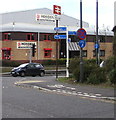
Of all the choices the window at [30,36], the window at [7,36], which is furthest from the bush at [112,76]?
the window at [30,36]

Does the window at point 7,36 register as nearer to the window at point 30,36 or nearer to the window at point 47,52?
the window at point 30,36

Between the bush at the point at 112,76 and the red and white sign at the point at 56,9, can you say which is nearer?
the bush at the point at 112,76

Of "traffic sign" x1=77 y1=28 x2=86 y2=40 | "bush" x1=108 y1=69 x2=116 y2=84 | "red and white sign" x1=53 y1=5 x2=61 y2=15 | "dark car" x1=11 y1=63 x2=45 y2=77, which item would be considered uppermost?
"red and white sign" x1=53 y1=5 x2=61 y2=15

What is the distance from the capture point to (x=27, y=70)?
30406 millimetres

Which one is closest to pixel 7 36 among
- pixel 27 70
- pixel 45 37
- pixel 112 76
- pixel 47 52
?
pixel 45 37

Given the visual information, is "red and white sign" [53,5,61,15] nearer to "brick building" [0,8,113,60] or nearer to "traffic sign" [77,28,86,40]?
"traffic sign" [77,28,86,40]

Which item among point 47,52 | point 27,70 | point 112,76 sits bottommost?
point 27,70

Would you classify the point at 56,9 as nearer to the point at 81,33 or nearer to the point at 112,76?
the point at 81,33

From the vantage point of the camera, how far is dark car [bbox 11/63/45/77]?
30092 mm

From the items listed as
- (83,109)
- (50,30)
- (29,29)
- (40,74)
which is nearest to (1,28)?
(29,29)

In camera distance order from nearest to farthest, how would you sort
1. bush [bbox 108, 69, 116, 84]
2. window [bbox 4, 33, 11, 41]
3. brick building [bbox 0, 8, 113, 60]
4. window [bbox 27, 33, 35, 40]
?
1. bush [bbox 108, 69, 116, 84]
2. brick building [bbox 0, 8, 113, 60]
3. window [bbox 4, 33, 11, 41]
4. window [bbox 27, 33, 35, 40]

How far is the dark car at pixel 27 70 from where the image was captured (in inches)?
1185

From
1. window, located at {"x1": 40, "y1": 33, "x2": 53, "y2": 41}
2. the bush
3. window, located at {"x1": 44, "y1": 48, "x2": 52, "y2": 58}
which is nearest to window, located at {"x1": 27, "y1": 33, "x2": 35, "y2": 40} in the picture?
window, located at {"x1": 40, "y1": 33, "x2": 53, "y2": 41}

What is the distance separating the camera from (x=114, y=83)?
15.0 m
